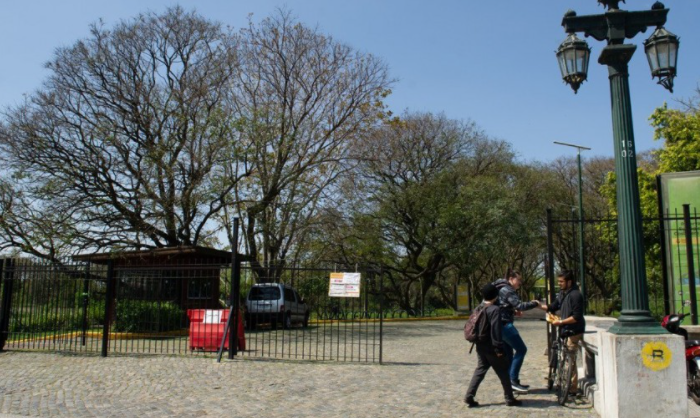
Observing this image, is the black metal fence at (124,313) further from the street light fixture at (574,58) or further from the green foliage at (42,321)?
the street light fixture at (574,58)

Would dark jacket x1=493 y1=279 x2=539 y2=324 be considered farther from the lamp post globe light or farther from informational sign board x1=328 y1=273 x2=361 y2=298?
informational sign board x1=328 y1=273 x2=361 y2=298

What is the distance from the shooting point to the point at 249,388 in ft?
29.7

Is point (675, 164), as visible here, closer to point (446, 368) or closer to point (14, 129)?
point (446, 368)

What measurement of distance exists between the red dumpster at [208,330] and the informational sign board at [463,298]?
21.3 metres

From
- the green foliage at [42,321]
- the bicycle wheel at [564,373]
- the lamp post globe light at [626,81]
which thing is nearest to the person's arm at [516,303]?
the bicycle wheel at [564,373]

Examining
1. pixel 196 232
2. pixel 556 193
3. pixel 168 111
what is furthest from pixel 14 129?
pixel 556 193

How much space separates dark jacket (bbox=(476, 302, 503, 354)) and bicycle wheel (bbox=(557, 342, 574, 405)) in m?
0.96

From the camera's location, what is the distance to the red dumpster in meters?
13.1

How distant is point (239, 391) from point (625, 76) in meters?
6.72

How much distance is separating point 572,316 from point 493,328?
3.80ft

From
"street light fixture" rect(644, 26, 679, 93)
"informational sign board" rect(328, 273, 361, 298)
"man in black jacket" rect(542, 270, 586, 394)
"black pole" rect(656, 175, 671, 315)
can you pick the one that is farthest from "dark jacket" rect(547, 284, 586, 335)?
"informational sign board" rect(328, 273, 361, 298)

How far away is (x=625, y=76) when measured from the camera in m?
6.94

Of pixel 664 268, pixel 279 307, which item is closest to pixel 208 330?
pixel 279 307

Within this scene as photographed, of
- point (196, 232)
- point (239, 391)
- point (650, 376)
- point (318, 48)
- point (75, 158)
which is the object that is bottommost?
point (239, 391)
